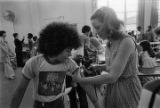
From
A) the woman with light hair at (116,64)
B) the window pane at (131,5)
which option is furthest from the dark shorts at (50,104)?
the window pane at (131,5)

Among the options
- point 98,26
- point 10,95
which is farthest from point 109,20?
point 10,95

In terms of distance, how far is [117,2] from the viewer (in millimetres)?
7648

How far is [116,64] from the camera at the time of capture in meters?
0.89

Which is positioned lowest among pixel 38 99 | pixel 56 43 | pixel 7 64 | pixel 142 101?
pixel 7 64

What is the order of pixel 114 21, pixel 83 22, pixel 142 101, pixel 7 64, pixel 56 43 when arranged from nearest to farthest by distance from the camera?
pixel 142 101 < pixel 56 43 < pixel 114 21 < pixel 7 64 < pixel 83 22

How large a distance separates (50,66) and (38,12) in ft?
23.4

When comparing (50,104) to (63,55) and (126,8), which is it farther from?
(126,8)

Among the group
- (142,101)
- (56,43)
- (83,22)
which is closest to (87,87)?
(56,43)

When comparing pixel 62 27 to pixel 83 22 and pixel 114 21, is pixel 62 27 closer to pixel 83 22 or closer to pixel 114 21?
pixel 114 21

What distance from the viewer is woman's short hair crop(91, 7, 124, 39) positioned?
2.98 ft

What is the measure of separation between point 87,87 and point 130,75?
0.88 ft

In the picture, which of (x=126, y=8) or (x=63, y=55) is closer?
(x=63, y=55)

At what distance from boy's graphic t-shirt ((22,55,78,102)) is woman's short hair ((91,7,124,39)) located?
0.32 meters

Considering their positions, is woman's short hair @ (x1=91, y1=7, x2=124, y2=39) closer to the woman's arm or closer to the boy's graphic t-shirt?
the woman's arm
